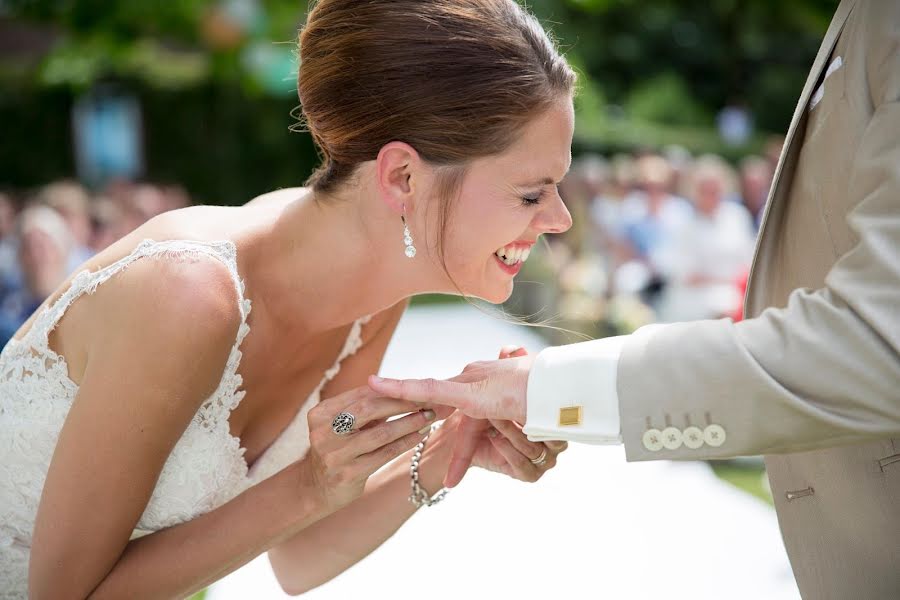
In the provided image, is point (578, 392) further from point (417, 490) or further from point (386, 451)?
point (417, 490)

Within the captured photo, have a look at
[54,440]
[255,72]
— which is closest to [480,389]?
[54,440]

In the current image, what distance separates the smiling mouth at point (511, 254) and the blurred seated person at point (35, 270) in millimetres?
6066

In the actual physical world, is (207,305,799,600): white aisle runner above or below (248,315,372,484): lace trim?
above

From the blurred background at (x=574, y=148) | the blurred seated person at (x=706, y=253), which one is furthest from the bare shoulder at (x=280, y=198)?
the blurred seated person at (x=706, y=253)

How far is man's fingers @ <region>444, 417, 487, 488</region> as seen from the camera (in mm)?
2850

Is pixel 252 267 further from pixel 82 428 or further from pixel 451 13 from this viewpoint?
pixel 451 13

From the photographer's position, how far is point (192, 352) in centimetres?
245

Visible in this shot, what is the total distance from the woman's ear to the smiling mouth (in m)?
0.30

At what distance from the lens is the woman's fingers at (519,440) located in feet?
9.07

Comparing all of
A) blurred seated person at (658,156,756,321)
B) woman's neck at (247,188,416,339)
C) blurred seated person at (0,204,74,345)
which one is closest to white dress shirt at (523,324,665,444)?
woman's neck at (247,188,416,339)

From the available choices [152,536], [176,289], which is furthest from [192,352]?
[152,536]

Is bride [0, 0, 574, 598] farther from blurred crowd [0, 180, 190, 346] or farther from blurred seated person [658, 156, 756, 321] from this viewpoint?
blurred seated person [658, 156, 756, 321]

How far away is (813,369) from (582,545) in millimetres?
4093

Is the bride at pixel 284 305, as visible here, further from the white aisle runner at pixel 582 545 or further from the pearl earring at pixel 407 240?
the white aisle runner at pixel 582 545
